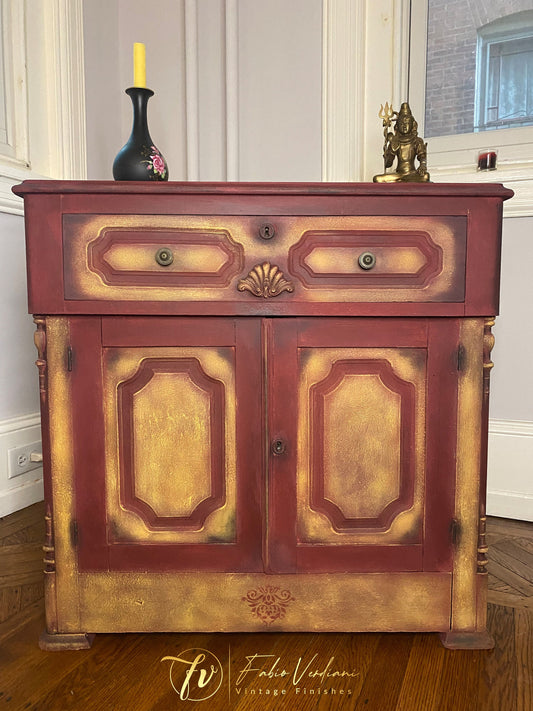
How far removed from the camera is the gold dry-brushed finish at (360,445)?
1.16 metres

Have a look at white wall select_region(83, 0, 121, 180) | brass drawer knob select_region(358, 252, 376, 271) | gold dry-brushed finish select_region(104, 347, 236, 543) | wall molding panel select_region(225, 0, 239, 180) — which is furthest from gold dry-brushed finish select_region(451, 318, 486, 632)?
white wall select_region(83, 0, 121, 180)

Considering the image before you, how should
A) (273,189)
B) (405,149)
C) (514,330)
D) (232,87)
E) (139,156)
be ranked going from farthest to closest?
1. (232,87)
2. (514,330)
3. (405,149)
4. (139,156)
5. (273,189)

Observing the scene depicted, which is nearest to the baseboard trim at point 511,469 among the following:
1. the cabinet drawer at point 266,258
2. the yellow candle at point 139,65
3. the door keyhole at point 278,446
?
the cabinet drawer at point 266,258

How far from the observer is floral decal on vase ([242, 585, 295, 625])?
1.19m

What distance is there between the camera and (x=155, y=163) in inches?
54.9

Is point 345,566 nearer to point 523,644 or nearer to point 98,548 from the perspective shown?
point 523,644

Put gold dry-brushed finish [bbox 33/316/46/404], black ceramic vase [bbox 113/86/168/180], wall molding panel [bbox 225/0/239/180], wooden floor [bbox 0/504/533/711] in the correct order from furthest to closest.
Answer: wall molding panel [bbox 225/0/239/180]
black ceramic vase [bbox 113/86/168/180]
gold dry-brushed finish [bbox 33/316/46/404]
wooden floor [bbox 0/504/533/711]

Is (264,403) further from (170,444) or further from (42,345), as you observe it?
(42,345)

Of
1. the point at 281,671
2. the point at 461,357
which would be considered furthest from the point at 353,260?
the point at 281,671

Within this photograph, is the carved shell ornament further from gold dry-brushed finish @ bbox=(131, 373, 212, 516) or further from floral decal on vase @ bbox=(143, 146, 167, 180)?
floral decal on vase @ bbox=(143, 146, 167, 180)

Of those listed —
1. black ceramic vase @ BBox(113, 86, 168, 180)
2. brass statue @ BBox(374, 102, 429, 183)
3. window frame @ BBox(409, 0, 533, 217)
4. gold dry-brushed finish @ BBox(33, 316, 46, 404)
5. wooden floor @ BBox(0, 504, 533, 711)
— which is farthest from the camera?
window frame @ BBox(409, 0, 533, 217)

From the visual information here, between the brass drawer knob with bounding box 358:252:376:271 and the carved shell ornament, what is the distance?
154mm

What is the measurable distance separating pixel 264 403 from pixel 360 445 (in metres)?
0.23

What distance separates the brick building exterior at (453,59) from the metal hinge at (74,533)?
1.81 m
